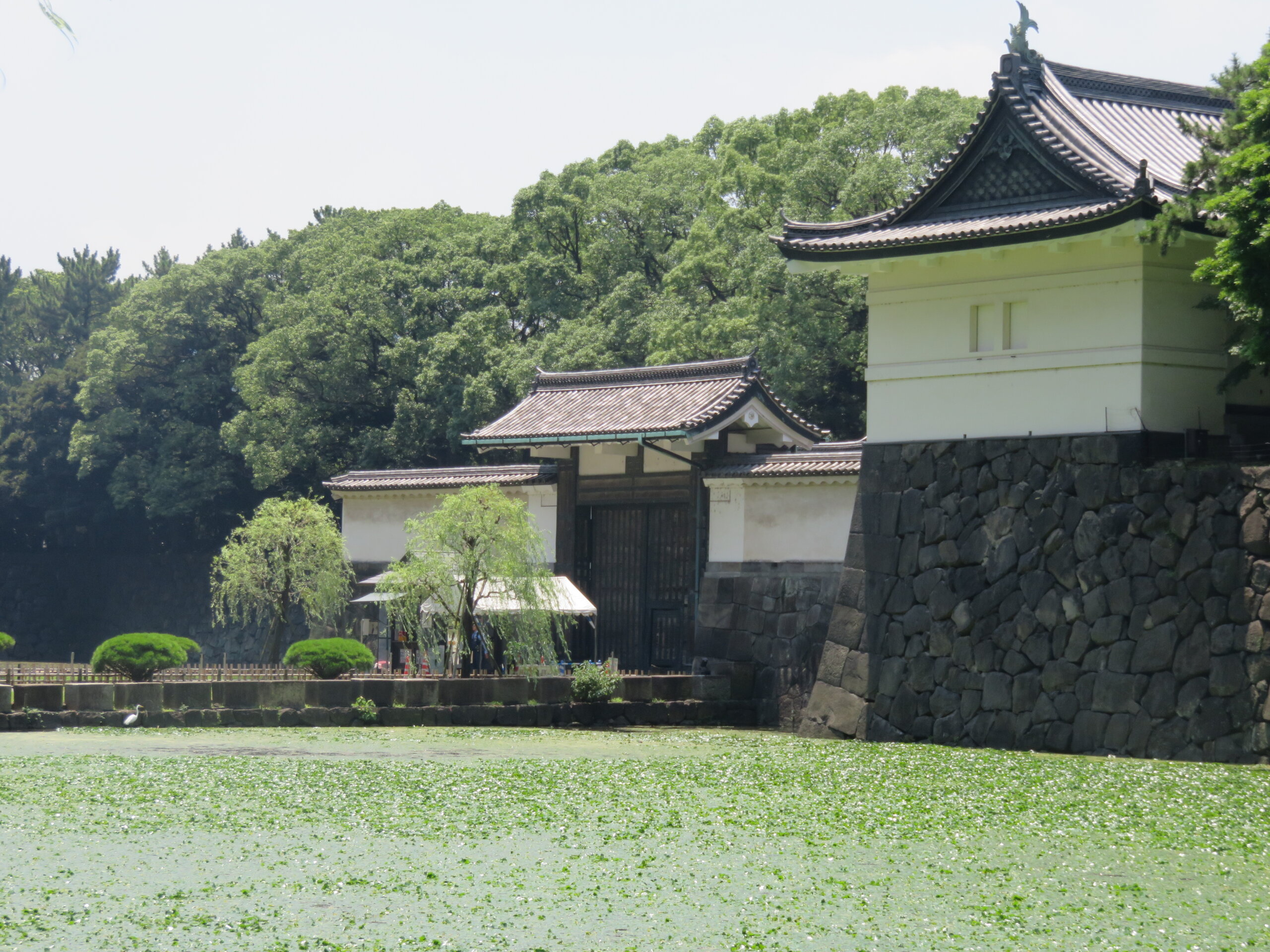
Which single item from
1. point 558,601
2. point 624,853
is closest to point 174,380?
point 558,601

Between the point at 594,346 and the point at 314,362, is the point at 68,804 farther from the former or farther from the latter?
the point at 314,362

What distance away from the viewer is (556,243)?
131ft

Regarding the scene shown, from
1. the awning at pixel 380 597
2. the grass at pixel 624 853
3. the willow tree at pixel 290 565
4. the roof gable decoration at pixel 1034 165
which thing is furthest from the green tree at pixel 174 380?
the grass at pixel 624 853

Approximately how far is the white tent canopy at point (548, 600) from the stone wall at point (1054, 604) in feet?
16.2

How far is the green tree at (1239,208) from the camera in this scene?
15844 mm

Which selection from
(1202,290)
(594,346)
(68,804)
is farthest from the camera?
(594,346)

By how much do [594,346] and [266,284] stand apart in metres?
15.6

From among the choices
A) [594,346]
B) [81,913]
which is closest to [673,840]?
[81,913]

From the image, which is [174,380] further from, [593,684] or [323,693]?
[323,693]

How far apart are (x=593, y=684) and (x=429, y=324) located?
18768 millimetres

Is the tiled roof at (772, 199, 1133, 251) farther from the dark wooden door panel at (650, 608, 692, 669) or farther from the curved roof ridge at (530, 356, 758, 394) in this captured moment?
the dark wooden door panel at (650, 608, 692, 669)

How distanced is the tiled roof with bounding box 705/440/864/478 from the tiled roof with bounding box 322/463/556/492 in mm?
3830

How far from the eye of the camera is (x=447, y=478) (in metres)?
29.7

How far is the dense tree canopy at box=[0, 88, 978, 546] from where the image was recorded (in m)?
31.2
